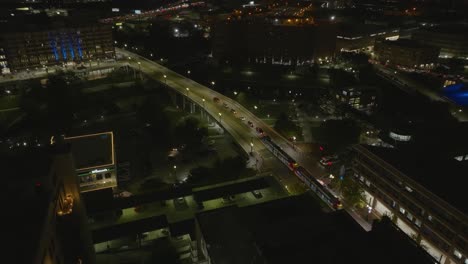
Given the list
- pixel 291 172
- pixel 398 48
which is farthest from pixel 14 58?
pixel 398 48

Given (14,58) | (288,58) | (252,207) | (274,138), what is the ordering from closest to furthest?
(252,207), (274,138), (14,58), (288,58)

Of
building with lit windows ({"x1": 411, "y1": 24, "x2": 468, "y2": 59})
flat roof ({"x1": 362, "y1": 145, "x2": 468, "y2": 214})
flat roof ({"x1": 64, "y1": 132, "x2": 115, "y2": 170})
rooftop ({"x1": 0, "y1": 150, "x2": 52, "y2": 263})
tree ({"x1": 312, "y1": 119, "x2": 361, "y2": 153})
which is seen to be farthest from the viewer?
building with lit windows ({"x1": 411, "y1": 24, "x2": 468, "y2": 59})

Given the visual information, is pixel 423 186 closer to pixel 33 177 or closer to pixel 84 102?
pixel 33 177

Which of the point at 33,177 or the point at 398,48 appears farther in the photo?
Result: the point at 398,48

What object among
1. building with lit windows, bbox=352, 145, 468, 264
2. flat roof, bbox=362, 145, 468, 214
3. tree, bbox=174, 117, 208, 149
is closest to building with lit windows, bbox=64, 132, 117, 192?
tree, bbox=174, 117, 208, 149

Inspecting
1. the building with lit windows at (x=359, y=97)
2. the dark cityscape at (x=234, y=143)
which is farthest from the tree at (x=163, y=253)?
the building with lit windows at (x=359, y=97)

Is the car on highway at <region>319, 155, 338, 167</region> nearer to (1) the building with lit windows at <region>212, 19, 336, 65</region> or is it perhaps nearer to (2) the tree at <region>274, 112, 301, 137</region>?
(2) the tree at <region>274, 112, 301, 137</region>

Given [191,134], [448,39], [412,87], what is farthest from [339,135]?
[448,39]
